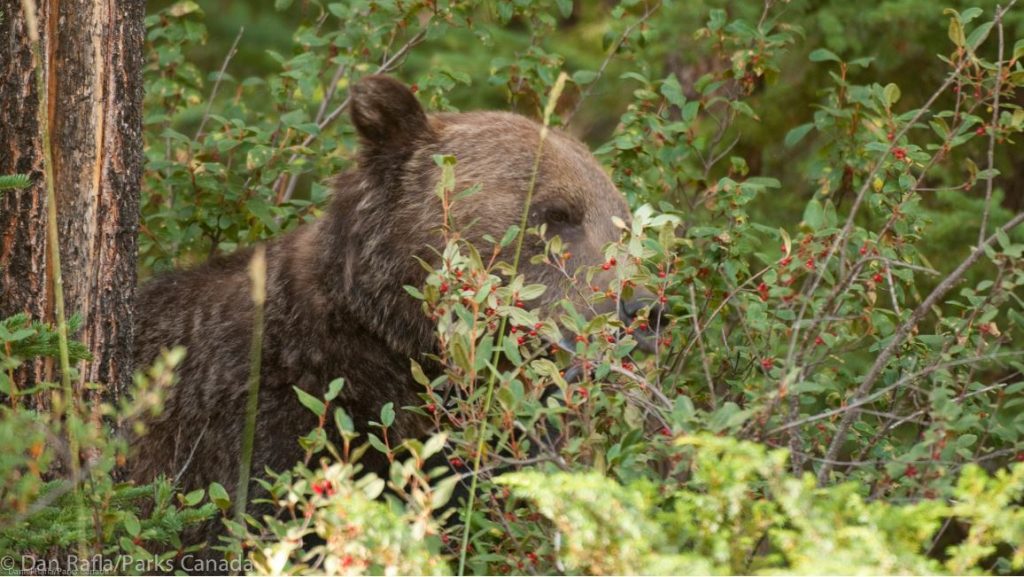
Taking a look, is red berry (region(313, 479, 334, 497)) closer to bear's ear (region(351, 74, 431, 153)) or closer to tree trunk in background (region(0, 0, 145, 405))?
tree trunk in background (region(0, 0, 145, 405))

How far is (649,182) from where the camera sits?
572 cm

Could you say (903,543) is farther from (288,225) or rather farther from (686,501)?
(288,225)

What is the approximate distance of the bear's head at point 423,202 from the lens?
4.64 m

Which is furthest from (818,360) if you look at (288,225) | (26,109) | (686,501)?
(288,225)

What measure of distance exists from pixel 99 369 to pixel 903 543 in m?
2.48

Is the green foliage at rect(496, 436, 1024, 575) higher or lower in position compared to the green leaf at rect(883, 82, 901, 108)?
lower

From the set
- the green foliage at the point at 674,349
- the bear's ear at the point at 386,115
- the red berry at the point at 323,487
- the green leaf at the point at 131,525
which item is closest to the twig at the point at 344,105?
the green foliage at the point at 674,349

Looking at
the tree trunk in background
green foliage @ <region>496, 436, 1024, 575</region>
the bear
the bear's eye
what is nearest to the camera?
green foliage @ <region>496, 436, 1024, 575</region>

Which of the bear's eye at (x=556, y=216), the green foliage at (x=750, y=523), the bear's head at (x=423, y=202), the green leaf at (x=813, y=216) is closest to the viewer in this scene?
the green foliage at (x=750, y=523)

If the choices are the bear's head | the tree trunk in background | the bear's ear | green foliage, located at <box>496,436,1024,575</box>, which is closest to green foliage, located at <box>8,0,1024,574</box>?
green foliage, located at <box>496,436,1024,575</box>

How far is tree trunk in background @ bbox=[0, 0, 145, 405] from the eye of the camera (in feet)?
12.5

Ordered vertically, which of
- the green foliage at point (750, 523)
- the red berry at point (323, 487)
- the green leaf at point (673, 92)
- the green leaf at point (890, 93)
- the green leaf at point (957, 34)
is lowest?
the red berry at point (323, 487)

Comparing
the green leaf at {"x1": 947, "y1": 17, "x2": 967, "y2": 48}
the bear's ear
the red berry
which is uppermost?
the green leaf at {"x1": 947, "y1": 17, "x2": 967, "y2": 48}

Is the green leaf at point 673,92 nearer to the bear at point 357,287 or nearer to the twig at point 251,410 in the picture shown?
the bear at point 357,287
